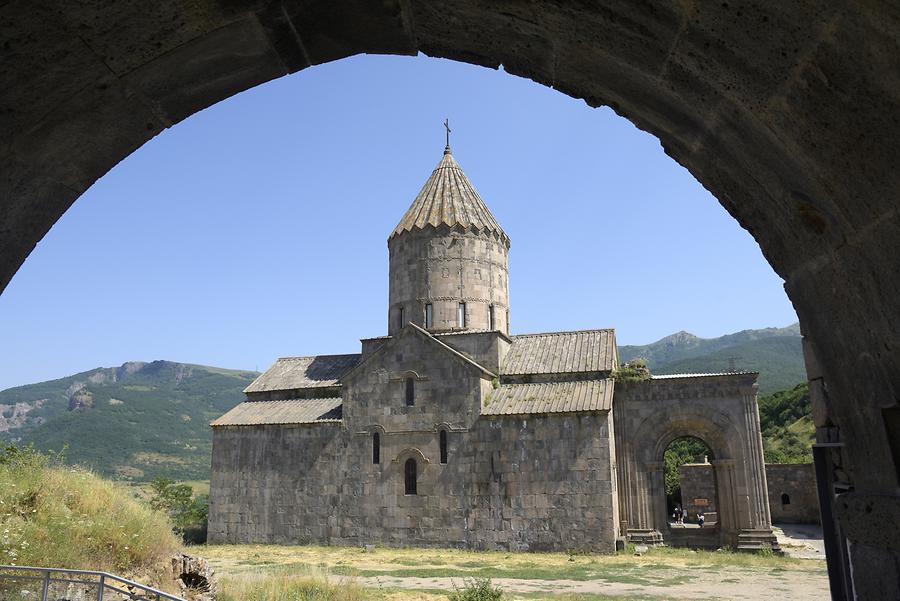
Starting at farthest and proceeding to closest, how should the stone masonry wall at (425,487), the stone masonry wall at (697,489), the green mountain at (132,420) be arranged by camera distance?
the green mountain at (132,420) → the stone masonry wall at (697,489) → the stone masonry wall at (425,487)

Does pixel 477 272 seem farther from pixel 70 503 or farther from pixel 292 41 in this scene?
pixel 292 41

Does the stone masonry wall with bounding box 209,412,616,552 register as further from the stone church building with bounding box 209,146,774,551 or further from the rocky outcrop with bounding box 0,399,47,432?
the rocky outcrop with bounding box 0,399,47,432

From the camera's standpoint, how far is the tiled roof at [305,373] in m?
19.0

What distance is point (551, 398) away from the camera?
15688mm

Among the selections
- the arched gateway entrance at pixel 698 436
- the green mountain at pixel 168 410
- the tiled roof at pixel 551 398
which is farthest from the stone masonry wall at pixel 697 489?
the tiled roof at pixel 551 398

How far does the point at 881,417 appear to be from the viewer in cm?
230

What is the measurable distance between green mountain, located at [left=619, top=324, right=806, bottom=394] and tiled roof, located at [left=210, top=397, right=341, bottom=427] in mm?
12227

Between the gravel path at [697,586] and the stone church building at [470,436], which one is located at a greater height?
the stone church building at [470,436]

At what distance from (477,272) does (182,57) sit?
15745 millimetres

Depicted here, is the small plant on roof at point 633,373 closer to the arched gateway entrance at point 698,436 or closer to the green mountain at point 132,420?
the arched gateway entrance at point 698,436

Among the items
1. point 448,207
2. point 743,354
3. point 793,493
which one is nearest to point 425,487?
point 448,207

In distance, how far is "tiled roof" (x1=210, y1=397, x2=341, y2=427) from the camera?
679 inches

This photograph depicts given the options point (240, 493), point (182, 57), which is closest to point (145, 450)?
point (240, 493)

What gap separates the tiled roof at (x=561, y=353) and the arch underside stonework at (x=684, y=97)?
13.6 metres
